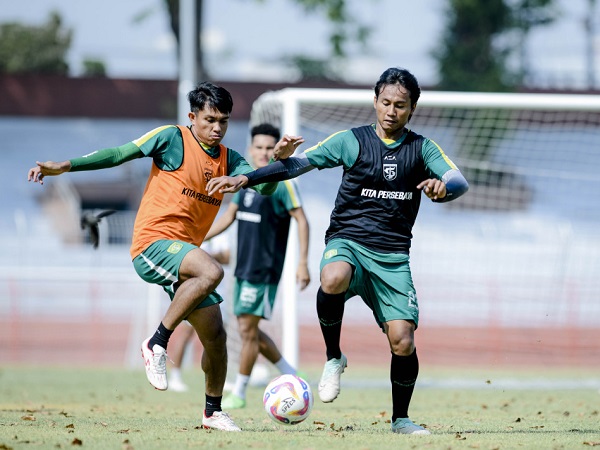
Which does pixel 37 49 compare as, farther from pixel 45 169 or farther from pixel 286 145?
pixel 286 145

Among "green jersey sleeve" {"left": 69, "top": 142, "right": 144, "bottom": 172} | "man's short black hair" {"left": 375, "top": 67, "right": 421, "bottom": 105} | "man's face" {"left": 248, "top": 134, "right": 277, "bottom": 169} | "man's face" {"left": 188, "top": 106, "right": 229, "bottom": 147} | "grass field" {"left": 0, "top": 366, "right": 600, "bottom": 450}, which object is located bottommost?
"grass field" {"left": 0, "top": 366, "right": 600, "bottom": 450}

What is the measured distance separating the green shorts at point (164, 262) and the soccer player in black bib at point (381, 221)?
24.1 inches

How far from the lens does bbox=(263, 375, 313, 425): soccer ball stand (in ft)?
21.4

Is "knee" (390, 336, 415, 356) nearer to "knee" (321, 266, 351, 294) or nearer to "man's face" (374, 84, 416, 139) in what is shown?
"knee" (321, 266, 351, 294)

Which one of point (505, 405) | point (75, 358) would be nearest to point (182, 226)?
point (505, 405)

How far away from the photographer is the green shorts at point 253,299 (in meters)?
9.64

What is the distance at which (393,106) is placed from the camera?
6539mm

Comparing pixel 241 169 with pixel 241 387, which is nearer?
pixel 241 169

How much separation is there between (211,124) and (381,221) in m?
1.26

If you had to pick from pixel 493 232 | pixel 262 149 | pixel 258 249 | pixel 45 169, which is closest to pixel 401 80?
pixel 45 169

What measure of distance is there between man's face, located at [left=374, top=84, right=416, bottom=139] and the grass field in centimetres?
196

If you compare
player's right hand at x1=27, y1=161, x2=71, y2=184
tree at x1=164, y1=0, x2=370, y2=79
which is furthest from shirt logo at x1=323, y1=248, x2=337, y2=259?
tree at x1=164, y1=0, x2=370, y2=79

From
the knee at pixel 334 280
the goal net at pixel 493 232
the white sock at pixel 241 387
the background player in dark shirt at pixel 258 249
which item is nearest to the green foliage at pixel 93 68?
the goal net at pixel 493 232

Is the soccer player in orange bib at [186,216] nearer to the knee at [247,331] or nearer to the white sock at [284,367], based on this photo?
the knee at [247,331]
